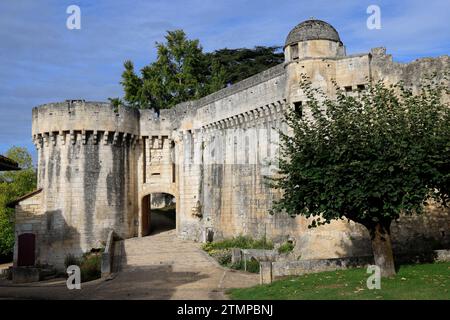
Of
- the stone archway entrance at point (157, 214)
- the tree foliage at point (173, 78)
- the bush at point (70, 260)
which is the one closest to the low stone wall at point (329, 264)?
the bush at point (70, 260)

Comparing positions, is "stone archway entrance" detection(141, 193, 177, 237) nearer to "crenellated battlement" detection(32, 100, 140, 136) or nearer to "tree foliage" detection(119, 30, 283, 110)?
"crenellated battlement" detection(32, 100, 140, 136)

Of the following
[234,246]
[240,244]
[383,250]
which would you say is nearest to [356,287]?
[383,250]

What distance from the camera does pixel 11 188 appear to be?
43344mm

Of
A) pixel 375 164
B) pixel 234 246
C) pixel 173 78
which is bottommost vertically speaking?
pixel 234 246

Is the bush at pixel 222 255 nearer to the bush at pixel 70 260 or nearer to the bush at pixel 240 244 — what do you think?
the bush at pixel 240 244

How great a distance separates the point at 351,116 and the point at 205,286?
715cm

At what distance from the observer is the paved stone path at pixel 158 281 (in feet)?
52.5

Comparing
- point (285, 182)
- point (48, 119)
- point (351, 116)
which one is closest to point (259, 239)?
point (285, 182)

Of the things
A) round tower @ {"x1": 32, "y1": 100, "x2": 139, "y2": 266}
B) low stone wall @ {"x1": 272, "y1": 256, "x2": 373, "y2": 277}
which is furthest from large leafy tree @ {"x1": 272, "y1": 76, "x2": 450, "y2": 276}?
round tower @ {"x1": 32, "y1": 100, "x2": 139, "y2": 266}

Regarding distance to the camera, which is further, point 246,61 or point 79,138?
point 246,61

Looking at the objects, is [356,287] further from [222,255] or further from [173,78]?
[173,78]

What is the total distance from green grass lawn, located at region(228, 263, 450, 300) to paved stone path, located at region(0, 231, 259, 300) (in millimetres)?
1693

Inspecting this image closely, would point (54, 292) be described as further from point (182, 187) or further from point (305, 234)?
point (182, 187)

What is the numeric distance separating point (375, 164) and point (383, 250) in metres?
2.62
